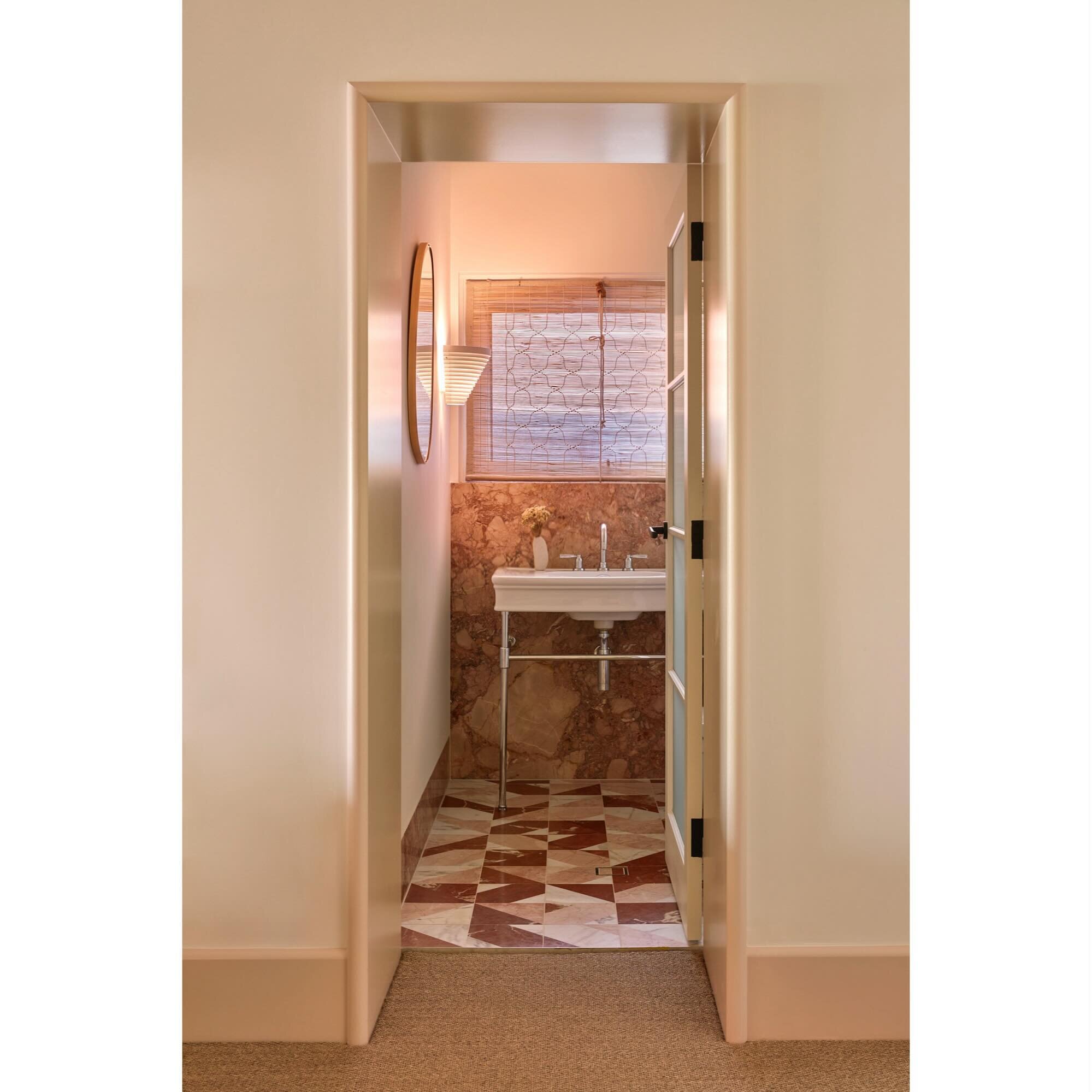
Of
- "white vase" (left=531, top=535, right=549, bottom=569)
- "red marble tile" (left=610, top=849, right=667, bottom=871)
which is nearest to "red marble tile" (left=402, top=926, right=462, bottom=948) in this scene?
"red marble tile" (left=610, top=849, right=667, bottom=871)

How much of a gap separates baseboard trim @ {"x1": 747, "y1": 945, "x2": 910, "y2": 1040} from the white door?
452mm

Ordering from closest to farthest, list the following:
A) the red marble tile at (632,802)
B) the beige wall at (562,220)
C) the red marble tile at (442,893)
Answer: the red marble tile at (442,893) → the red marble tile at (632,802) → the beige wall at (562,220)

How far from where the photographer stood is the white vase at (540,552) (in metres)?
4.37

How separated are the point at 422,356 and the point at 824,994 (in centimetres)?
239

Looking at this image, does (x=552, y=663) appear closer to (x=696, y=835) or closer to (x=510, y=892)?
(x=510, y=892)

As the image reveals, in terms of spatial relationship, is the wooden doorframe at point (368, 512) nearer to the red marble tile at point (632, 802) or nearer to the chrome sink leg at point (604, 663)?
the red marble tile at point (632, 802)

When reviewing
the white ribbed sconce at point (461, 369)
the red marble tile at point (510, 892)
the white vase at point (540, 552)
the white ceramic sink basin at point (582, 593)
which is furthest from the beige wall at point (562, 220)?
the red marble tile at point (510, 892)

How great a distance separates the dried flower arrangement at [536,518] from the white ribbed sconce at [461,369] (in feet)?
1.94

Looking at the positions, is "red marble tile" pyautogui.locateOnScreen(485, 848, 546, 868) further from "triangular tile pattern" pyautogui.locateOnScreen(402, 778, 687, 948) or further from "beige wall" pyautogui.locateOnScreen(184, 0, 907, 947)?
"beige wall" pyautogui.locateOnScreen(184, 0, 907, 947)

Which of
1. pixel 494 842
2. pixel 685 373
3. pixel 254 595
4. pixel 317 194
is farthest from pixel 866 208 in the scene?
pixel 494 842

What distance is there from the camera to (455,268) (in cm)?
452

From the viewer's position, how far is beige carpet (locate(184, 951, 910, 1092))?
193cm
